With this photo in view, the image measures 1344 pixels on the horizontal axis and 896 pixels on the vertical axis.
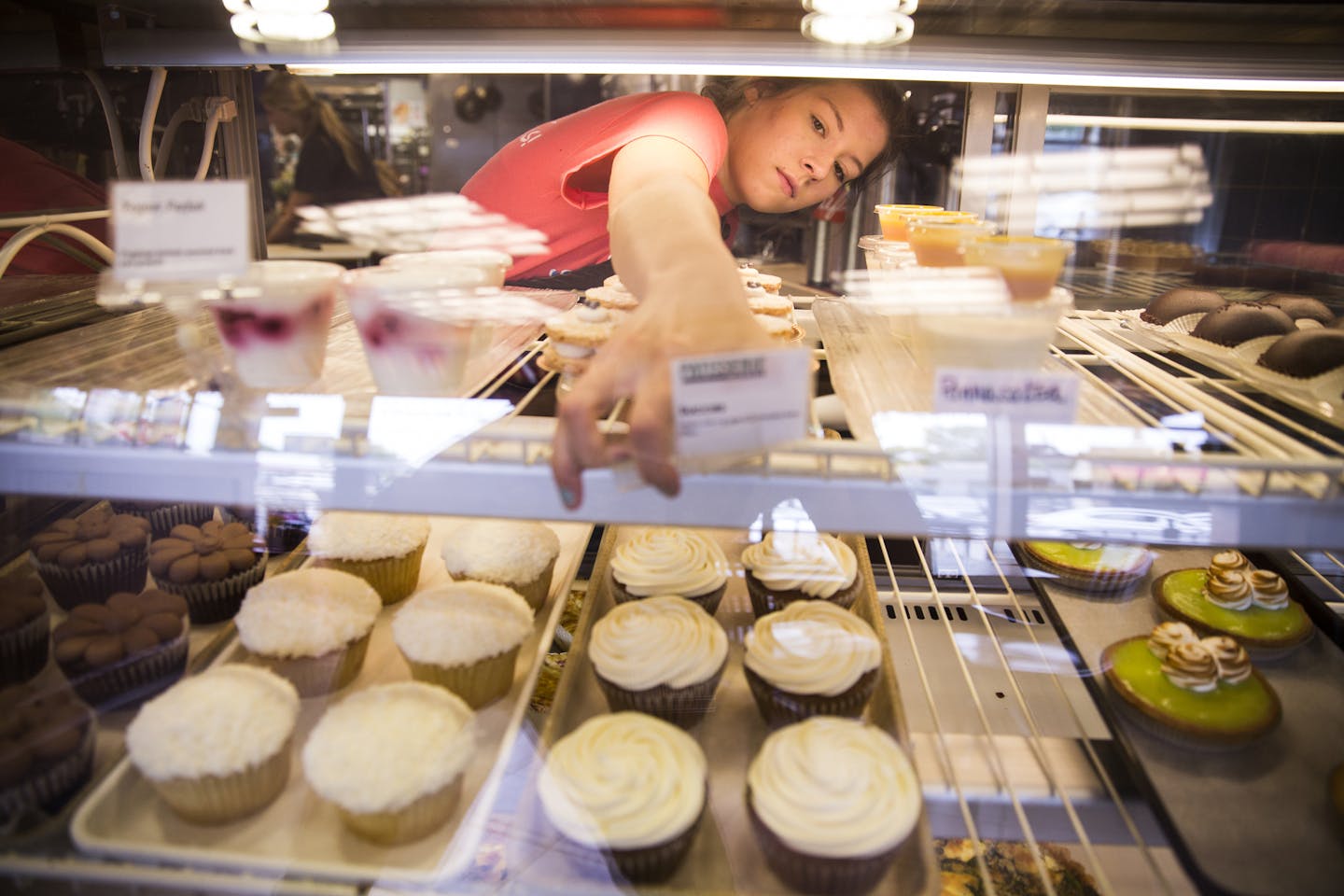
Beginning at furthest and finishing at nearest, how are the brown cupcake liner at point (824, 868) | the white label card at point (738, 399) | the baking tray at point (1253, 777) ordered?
the baking tray at point (1253, 777)
the brown cupcake liner at point (824, 868)
the white label card at point (738, 399)

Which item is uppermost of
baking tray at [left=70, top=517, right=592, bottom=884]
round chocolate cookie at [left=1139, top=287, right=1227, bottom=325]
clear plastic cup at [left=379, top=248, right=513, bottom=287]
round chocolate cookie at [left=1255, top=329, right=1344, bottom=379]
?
clear plastic cup at [left=379, top=248, right=513, bottom=287]

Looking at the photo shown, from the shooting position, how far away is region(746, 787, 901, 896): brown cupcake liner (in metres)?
1.16

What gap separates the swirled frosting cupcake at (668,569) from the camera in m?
1.64

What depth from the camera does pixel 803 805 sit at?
3.95 ft

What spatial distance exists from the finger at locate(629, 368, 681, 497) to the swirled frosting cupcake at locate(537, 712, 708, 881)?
0.52m

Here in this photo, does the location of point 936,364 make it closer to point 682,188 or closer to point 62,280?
point 682,188

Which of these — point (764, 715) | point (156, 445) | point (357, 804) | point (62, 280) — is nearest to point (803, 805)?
point (764, 715)

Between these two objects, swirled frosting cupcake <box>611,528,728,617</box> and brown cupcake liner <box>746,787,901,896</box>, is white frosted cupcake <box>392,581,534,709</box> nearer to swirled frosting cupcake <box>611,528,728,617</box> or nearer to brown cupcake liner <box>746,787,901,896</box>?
swirled frosting cupcake <box>611,528,728,617</box>

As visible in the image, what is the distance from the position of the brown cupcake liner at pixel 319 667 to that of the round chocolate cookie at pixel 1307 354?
5.08 feet

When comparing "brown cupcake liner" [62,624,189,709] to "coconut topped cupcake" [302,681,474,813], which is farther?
"brown cupcake liner" [62,624,189,709]

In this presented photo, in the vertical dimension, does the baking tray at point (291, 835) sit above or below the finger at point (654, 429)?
below

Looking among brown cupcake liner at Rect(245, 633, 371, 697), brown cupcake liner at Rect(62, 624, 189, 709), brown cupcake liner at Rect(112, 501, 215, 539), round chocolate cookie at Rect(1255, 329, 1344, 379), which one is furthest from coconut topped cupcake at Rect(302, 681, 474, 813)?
round chocolate cookie at Rect(1255, 329, 1344, 379)

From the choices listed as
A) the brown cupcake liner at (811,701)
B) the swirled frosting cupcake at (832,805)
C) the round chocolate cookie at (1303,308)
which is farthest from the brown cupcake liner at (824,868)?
the round chocolate cookie at (1303,308)

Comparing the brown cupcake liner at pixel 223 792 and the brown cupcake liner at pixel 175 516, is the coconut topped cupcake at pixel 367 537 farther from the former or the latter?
the brown cupcake liner at pixel 223 792
